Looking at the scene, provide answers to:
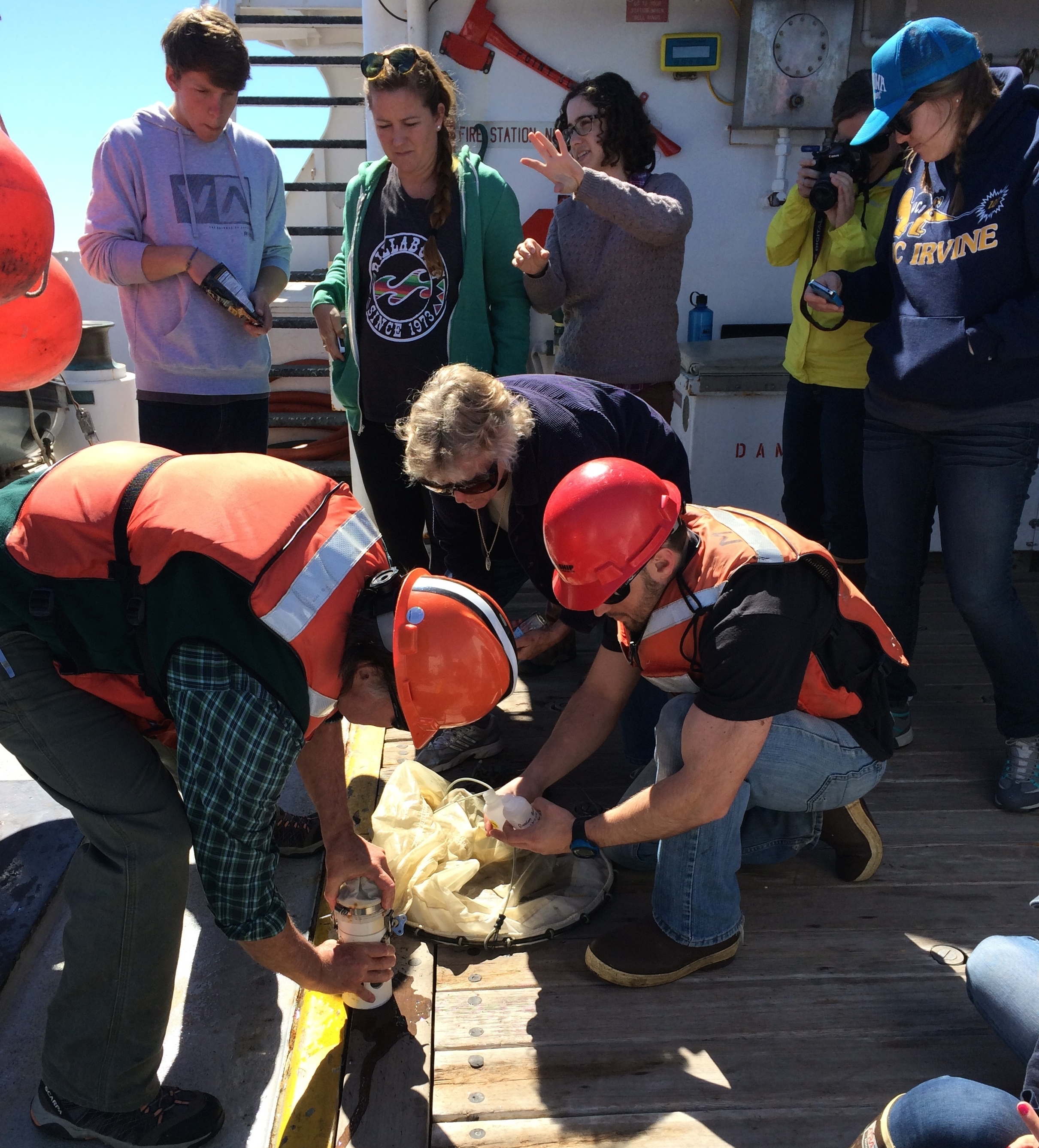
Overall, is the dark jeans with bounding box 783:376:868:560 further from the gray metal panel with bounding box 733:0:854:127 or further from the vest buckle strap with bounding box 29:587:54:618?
the vest buckle strap with bounding box 29:587:54:618

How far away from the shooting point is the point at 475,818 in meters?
2.79

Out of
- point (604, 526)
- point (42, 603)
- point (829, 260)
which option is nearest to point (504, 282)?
point (829, 260)

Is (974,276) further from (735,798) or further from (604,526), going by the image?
(735,798)

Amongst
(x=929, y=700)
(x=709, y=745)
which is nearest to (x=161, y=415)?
(x=709, y=745)

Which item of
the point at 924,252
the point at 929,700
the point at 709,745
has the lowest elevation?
the point at 929,700

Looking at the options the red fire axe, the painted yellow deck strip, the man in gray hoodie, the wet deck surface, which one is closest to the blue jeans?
the wet deck surface

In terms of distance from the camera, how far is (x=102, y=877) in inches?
73.4

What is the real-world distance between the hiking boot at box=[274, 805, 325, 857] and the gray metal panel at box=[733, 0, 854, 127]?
3740mm

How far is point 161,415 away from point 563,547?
1868mm

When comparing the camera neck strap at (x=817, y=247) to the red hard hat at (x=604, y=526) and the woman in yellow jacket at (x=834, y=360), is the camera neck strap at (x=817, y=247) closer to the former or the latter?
the woman in yellow jacket at (x=834, y=360)

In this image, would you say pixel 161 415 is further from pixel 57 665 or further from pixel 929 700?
pixel 929 700

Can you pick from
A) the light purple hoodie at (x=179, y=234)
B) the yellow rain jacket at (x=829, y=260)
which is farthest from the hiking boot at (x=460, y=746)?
the yellow rain jacket at (x=829, y=260)

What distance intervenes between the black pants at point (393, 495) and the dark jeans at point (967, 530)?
4.82 feet

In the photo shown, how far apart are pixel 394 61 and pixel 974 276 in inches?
72.4
